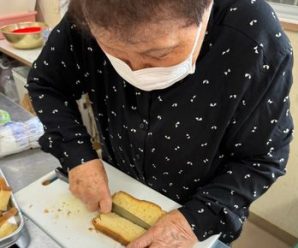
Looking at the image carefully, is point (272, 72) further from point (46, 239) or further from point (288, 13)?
point (288, 13)

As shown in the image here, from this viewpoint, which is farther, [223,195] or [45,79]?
[45,79]

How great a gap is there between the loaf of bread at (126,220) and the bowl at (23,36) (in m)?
1.21

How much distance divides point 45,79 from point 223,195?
451 millimetres

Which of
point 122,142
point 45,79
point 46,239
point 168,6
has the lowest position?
point 46,239

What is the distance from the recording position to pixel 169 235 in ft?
1.91

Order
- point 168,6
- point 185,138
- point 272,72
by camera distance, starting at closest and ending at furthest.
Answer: point 168,6 → point 272,72 → point 185,138

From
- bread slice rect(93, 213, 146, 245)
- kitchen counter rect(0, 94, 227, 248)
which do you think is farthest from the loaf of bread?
kitchen counter rect(0, 94, 227, 248)

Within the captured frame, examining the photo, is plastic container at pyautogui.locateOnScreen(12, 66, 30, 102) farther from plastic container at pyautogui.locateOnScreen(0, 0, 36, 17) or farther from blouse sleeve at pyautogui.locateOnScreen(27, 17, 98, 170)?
blouse sleeve at pyautogui.locateOnScreen(27, 17, 98, 170)

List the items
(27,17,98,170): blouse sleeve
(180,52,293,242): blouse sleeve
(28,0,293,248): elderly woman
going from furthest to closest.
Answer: (27,17,98,170): blouse sleeve
(180,52,293,242): blouse sleeve
(28,0,293,248): elderly woman

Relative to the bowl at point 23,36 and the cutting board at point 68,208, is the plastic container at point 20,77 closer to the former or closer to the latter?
the bowl at point 23,36

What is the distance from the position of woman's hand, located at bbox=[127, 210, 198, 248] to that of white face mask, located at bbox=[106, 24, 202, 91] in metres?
0.24

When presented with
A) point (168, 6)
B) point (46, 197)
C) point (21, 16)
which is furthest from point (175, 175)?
point (21, 16)

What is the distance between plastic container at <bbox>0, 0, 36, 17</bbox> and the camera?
1855 mm

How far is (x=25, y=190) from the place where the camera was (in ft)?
2.39
